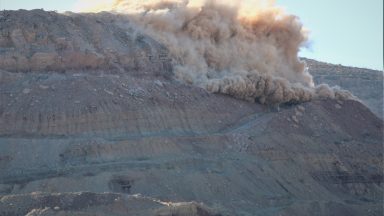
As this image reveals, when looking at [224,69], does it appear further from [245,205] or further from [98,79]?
[245,205]

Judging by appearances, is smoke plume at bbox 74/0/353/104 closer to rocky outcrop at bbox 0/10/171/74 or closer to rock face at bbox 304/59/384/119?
rocky outcrop at bbox 0/10/171/74

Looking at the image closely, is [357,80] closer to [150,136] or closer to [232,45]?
[232,45]

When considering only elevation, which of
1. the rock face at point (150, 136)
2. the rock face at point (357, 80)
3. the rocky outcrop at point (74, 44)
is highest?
the rocky outcrop at point (74, 44)

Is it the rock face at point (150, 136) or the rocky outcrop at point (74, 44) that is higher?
the rocky outcrop at point (74, 44)

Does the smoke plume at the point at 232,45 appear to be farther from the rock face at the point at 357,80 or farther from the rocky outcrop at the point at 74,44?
the rock face at the point at 357,80

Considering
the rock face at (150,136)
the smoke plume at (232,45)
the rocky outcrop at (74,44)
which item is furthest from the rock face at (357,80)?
the rocky outcrop at (74,44)

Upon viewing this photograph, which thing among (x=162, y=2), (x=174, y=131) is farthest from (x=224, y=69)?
(x=174, y=131)

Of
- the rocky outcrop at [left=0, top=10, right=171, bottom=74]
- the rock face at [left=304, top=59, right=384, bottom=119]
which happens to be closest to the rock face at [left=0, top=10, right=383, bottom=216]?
the rocky outcrop at [left=0, top=10, right=171, bottom=74]
